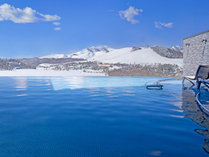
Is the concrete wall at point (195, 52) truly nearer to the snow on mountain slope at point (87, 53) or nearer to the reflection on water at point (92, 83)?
the reflection on water at point (92, 83)

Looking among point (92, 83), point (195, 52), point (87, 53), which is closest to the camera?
point (92, 83)

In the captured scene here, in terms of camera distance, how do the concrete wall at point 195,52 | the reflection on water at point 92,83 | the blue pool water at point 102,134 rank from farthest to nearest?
1. the concrete wall at point 195,52
2. the reflection on water at point 92,83
3. the blue pool water at point 102,134

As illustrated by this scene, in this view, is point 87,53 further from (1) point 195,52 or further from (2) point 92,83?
(2) point 92,83

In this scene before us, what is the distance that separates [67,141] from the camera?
61.3 inches

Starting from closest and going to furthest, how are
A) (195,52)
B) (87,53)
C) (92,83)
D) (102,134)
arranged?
(102,134), (92,83), (195,52), (87,53)

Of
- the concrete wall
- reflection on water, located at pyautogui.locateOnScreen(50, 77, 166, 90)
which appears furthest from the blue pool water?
the concrete wall

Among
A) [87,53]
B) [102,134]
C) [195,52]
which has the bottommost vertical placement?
[102,134]

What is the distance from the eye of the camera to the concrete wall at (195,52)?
8.22m

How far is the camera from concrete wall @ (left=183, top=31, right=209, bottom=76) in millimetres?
8219

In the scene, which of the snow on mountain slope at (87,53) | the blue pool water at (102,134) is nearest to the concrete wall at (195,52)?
the blue pool water at (102,134)

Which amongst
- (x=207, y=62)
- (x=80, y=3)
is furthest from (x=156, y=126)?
(x=80, y=3)

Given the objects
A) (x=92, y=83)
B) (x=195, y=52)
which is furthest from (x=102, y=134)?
(x=195, y=52)

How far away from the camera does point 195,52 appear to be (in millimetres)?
9117

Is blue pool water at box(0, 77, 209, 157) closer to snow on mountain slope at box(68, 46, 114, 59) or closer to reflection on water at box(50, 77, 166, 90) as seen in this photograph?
reflection on water at box(50, 77, 166, 90)
